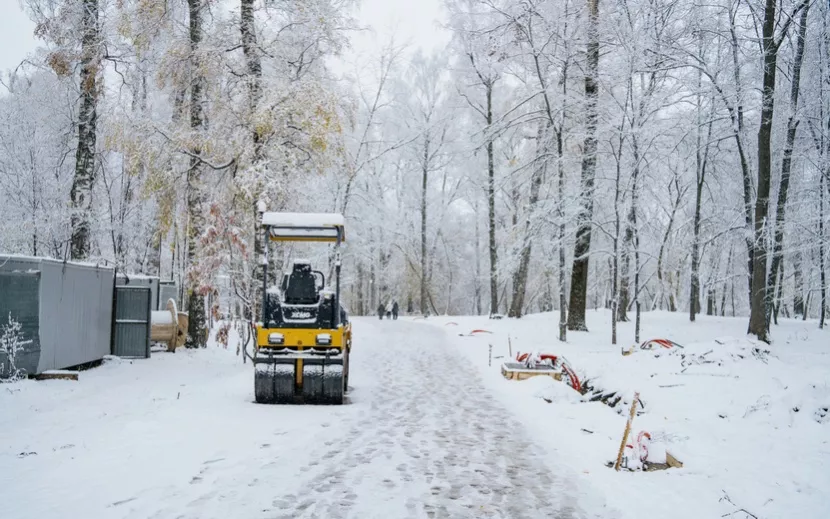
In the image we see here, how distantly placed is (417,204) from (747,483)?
38633mm

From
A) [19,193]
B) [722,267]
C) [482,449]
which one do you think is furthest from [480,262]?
[482,449]

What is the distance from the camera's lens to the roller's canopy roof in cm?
1041

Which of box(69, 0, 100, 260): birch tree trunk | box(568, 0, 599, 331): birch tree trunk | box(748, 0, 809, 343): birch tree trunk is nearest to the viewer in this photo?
box(69, 0, 100, 260): birch tree trunk

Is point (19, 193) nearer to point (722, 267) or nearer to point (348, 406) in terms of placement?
point (348, 406)

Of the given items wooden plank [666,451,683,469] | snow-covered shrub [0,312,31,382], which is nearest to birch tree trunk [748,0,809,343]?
wooden plank [666,451,683,469]

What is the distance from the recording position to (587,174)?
64.7ft

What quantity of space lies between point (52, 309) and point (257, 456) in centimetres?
680

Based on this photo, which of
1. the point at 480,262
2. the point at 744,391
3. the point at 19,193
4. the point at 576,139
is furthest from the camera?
the point at 480,262

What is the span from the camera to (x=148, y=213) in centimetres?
2458

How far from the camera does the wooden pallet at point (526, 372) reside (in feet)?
41.8

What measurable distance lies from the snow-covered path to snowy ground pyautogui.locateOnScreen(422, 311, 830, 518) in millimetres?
630

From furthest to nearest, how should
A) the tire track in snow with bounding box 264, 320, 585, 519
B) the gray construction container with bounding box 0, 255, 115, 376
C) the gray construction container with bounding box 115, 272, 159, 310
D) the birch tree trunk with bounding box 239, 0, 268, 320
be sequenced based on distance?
1. the gray construction container with bounding box 115, 272, 159, 310
2. the birch tree trunk with bounding box 239, 0, 268, 320
3. the gray construction container with bounding box 0, 255, 115, 376
4. the tire track in snow with bounding box 264, 320, 585, 519

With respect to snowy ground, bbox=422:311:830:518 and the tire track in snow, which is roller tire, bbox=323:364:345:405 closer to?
the tire track in snow

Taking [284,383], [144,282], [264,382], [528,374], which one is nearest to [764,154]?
[528,374]
